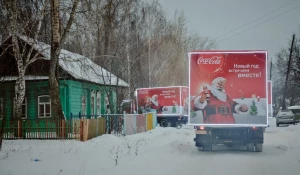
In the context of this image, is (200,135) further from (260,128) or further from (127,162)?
(127,162)

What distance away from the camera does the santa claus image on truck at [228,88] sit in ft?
45.4

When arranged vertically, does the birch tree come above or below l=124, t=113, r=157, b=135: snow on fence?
above

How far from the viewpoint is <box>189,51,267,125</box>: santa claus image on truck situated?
13852 millimetres

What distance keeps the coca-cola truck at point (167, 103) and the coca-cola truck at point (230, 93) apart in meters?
Answer: 17.1

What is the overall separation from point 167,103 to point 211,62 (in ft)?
59.7

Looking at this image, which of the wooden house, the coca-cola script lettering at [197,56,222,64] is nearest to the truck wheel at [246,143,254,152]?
the coca-cola script lettering at [197,56,222,64]

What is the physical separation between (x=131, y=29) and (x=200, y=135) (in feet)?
68.6

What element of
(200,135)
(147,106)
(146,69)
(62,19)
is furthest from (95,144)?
(146,69)

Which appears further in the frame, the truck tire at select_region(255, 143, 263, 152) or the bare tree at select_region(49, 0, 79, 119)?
the bare tree at select_region(49, 0, 79, 119)

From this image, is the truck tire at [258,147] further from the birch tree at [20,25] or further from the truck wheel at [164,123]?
the truck wheel at [164,123]

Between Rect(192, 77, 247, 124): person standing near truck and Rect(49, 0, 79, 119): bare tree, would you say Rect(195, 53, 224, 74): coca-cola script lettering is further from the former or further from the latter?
Rect(49, 0, 79, 119): bare tree

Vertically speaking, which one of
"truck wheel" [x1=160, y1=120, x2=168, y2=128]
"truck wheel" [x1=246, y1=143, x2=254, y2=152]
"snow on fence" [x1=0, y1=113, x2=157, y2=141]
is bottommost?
"truck wheel" [x1=160, y1=120, x2=168, y2=128]

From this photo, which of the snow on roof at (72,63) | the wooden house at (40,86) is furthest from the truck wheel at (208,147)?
the wooden house at (40,86)

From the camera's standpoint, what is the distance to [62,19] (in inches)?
788
